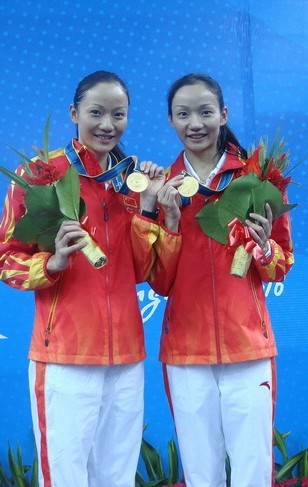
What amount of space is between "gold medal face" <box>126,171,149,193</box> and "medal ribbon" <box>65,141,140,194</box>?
0.08 meters

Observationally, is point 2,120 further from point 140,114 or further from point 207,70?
point 207,70

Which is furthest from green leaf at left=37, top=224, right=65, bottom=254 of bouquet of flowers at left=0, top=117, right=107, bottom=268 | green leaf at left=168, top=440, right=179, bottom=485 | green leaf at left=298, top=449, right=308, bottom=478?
green leaf at left=298, top=449, right=308, bottom=478

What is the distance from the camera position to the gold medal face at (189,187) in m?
2.38

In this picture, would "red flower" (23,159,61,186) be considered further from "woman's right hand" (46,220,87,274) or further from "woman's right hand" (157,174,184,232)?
"woman's right hand" (157,174,184,232)

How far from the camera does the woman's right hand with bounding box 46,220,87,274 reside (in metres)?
2.22

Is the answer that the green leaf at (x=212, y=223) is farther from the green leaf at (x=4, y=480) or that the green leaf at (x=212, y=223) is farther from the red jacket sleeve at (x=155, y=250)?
the green leaf at (x=4, y=480)

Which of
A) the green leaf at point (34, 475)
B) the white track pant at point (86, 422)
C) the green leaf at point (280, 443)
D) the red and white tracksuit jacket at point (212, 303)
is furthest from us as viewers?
the green leaf at point (280, 443)

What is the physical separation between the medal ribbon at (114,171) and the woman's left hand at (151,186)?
0.05 m

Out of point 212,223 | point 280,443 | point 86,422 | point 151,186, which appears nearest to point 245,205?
point 212,223

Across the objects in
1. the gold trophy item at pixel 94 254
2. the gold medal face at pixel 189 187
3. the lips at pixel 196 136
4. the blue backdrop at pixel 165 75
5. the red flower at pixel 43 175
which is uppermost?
the blue backdrop at pixel 165 75

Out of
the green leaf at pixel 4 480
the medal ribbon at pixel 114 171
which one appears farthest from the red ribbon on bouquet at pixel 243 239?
the green leaf at pixel 4 480

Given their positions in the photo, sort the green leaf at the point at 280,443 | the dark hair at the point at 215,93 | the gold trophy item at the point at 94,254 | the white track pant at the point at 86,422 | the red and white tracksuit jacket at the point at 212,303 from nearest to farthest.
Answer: the gold trophy item at the point at 94,254 → the white track pant at the point at 86,422 → the red and white tracksuit jacket at the point at 212,303 → the dark hair at the point at 215,93 → the green leaf at the point at 280,443

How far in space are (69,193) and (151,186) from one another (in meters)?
A: 0.33

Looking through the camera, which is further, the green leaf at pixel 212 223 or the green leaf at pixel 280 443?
the green leaf at pixel 280 443
